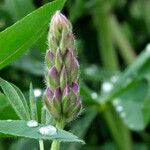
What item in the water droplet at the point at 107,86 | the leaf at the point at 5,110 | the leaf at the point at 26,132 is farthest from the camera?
the water droplet at the point at 107,86

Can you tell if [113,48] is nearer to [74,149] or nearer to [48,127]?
[74,149]

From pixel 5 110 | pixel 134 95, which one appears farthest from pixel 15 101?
pixel 134 95

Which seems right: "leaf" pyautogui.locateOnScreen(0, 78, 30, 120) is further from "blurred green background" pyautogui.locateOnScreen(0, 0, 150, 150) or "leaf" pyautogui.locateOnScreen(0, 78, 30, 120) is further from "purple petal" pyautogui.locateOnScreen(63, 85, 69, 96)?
"blurred green background" pyautogui.locateOnScreen(0, 0, 150, 150)

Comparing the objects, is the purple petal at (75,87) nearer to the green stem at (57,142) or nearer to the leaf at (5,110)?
the green stem at (57,142)

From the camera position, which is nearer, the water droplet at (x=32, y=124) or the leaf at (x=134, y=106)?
the water droplet at (x=32, y=124)

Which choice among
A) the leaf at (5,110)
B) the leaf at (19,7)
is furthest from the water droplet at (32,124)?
the leaf at (19,7)
